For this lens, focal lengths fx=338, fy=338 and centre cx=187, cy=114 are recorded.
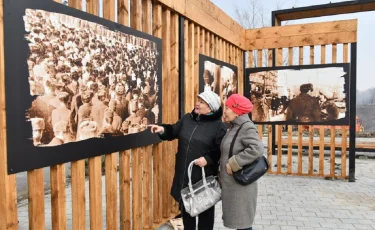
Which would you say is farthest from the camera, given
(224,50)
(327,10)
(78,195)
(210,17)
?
(327,10)

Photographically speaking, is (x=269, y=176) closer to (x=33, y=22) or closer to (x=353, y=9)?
(x=353, y=9)

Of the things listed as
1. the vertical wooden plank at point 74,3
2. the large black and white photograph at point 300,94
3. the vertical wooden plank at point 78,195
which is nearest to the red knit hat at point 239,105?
the vertical wooden plank at point 78,195

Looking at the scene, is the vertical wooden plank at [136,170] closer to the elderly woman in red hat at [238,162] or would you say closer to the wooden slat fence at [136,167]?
the wooden slat fence at [136,167]

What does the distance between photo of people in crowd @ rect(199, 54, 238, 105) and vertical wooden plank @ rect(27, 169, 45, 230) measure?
304 cm

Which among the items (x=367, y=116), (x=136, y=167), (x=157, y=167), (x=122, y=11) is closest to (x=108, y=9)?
(x=122, y=11)

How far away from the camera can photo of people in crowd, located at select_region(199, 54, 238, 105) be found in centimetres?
504

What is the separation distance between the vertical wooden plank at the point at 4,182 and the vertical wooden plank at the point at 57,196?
1.22ft

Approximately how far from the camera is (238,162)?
2.86 meters

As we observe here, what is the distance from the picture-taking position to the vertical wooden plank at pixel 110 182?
3033 millimetres

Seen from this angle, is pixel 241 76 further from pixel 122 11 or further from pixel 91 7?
pixel 91 7

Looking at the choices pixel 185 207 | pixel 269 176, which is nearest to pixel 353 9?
pixel 269 176

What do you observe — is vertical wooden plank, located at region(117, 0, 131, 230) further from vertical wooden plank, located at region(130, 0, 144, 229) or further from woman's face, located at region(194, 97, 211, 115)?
woman's face, located at region(194, 97, 211, 115)

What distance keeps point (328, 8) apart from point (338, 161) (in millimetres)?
3919

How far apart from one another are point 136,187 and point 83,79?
1.42 meters
